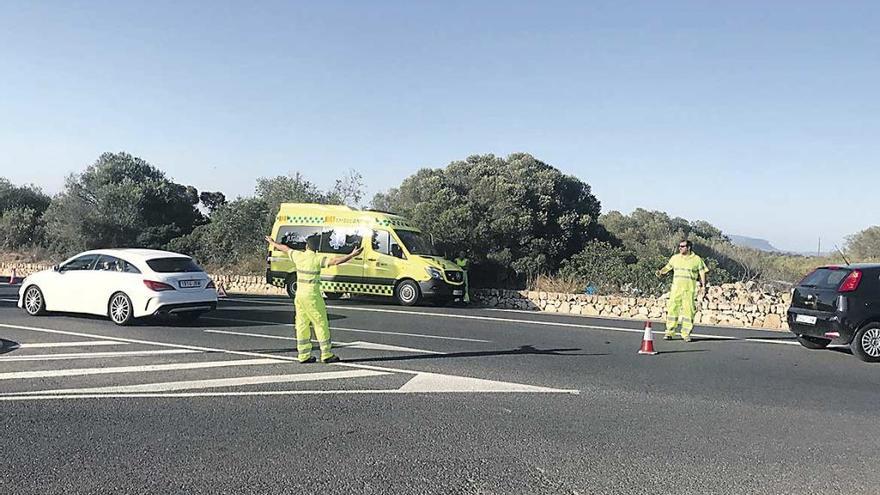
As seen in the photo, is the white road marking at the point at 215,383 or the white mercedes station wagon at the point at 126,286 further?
the white mercedes station wagon at the point at 126,286

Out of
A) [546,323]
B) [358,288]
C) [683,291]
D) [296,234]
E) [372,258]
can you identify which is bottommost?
[546,323]

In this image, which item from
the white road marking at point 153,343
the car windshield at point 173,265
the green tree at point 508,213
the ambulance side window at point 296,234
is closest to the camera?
the white road marking at point 153,343

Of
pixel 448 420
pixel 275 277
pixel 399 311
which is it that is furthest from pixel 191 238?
pixel 448 420

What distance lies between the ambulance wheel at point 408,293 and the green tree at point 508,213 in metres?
4.29

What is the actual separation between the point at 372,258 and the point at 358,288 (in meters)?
0.91

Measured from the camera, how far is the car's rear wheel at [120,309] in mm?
12789

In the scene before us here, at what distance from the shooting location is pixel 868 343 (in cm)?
1034

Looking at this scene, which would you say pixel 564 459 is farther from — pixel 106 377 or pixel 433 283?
pixel 433 283

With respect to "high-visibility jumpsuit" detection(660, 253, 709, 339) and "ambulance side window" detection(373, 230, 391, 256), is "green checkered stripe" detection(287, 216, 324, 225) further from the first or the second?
"high-visibility jumpsuit" detection(660, 253, 709, 339)

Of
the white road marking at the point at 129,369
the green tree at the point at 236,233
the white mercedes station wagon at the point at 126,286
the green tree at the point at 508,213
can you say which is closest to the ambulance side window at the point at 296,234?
the green tree at the point at 508,213

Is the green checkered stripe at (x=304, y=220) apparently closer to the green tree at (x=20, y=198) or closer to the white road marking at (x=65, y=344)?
the white road marking at (x=65, y=344)

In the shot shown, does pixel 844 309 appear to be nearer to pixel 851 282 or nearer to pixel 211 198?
pixel 851 282

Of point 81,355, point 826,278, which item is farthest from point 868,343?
point 81,355

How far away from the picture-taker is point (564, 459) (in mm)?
5367
